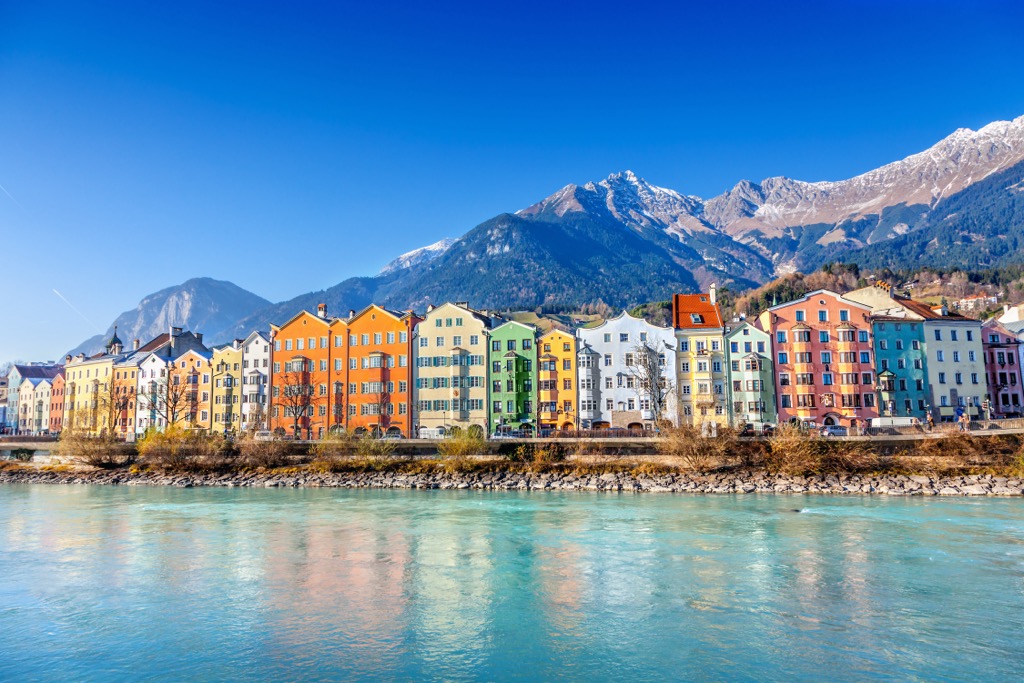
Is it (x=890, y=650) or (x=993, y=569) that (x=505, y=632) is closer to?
(x=890, y=650)

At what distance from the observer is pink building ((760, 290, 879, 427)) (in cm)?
6756

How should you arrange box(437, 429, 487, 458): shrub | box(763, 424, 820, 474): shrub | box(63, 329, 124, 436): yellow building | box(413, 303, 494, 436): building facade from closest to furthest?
box(763, 424, 820, 474): shrub, box(437, 429, 487, 458): shrub, box(413, 303, 494, 436): building facade, box(63, 329, 124, 436): yellow building

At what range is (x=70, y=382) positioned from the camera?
355 feet

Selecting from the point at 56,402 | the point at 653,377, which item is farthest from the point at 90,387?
the point at 653,377

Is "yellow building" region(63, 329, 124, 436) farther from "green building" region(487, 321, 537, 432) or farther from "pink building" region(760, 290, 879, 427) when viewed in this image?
"pink building" region(760, 290, 879, 427)

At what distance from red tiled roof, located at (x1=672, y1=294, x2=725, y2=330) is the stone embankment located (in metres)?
26.2

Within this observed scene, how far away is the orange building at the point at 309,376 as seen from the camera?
255 ft

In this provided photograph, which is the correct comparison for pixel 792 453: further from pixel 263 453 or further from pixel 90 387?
pixel 90 387

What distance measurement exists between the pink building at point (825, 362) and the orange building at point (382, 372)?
38.7 metres

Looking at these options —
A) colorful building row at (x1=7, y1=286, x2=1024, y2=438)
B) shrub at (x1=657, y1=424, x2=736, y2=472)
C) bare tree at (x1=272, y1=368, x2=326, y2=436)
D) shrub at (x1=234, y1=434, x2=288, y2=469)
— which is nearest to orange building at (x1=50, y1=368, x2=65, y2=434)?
colorful building row at (x1=7, y1=286, x2=1024, y2=438)

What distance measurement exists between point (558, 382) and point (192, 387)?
49.9m

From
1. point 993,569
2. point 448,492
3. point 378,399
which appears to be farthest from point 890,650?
point 378,399

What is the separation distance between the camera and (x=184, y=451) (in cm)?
6050

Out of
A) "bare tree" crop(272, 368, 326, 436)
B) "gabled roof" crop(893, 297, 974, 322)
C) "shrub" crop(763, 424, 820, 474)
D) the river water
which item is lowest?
the river water
